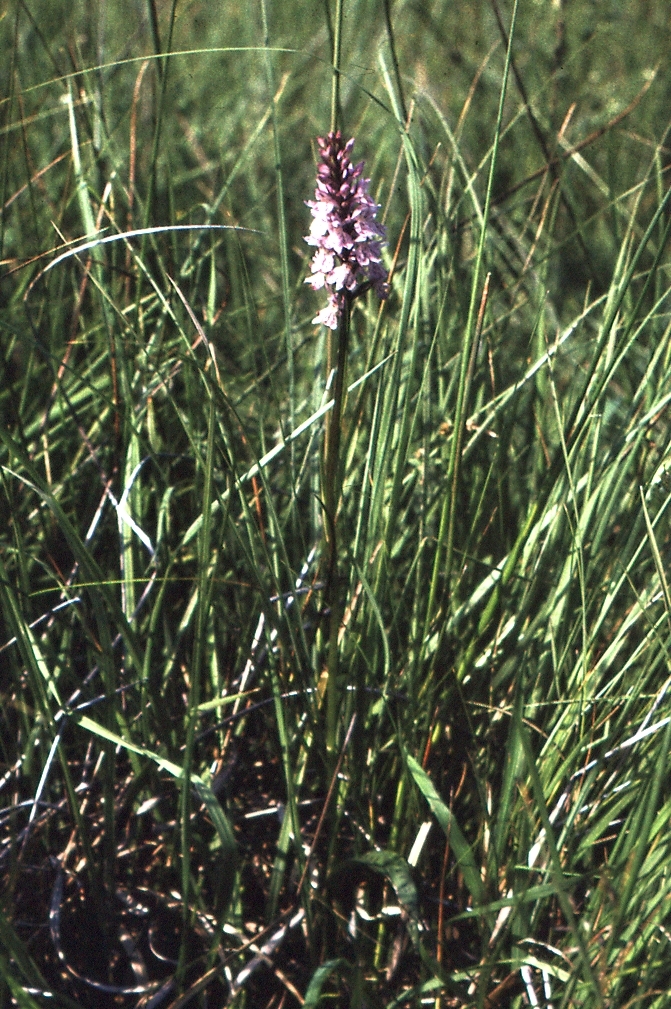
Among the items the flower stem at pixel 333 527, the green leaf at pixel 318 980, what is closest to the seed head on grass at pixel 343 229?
the flower stem at pixel 333 527

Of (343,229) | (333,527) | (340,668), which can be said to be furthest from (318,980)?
(343,229)

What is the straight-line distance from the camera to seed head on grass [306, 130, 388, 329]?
0.97 metres

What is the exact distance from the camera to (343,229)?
98 centimetres

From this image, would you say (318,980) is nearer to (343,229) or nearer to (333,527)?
(333,527)

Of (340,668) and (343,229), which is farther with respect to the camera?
(340,668)

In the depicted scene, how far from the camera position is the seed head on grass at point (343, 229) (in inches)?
38.1

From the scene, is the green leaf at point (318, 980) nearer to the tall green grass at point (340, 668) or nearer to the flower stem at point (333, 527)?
the tall green grass at point (340, 668)

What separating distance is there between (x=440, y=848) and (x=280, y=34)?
304 cm

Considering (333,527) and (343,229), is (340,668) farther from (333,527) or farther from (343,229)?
(343,229)

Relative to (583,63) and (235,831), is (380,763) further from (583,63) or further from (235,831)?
(583,63)

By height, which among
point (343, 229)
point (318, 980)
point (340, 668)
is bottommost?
point (318, 980)

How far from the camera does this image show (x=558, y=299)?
2365 millimetres

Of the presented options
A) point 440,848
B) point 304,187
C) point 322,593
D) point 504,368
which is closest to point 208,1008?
point 440,848

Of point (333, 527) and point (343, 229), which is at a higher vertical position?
point (343, 229)
